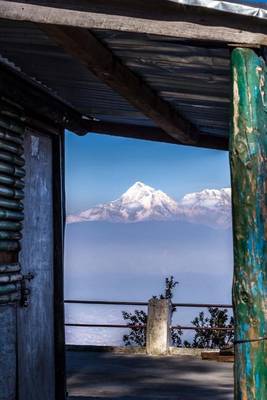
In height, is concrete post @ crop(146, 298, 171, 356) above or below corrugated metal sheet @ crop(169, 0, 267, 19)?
below

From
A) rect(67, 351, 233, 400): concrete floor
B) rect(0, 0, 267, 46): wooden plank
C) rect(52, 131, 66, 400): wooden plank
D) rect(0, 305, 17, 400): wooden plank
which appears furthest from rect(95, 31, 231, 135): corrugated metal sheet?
rect(67, 351, 233, 400): concrete floor

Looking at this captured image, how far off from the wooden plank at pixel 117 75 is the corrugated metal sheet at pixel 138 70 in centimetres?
8

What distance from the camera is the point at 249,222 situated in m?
5.29

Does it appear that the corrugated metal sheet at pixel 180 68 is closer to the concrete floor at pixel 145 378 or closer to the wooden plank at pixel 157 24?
the wooden plank at pixel 157 24

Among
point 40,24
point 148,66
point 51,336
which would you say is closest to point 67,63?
point 148,66

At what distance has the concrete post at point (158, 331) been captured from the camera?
15.2 meters

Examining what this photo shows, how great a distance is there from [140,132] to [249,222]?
19.8 feet

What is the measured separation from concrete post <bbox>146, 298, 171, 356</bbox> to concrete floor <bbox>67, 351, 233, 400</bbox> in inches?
12.9

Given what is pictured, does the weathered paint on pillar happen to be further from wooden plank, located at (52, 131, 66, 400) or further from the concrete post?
the concrete post

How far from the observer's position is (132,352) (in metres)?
15.5

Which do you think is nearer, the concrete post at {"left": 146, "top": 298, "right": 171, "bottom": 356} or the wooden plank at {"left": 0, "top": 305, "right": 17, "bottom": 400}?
the wooden plank at {"left": 0, "top": 305, "right": 17, "bottom": 400}

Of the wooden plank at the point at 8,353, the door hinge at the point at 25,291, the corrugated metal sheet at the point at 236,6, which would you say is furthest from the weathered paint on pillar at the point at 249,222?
the door hinge at the point at 25,291

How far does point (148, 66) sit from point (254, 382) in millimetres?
3323

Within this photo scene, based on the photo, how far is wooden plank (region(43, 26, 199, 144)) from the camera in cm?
608
